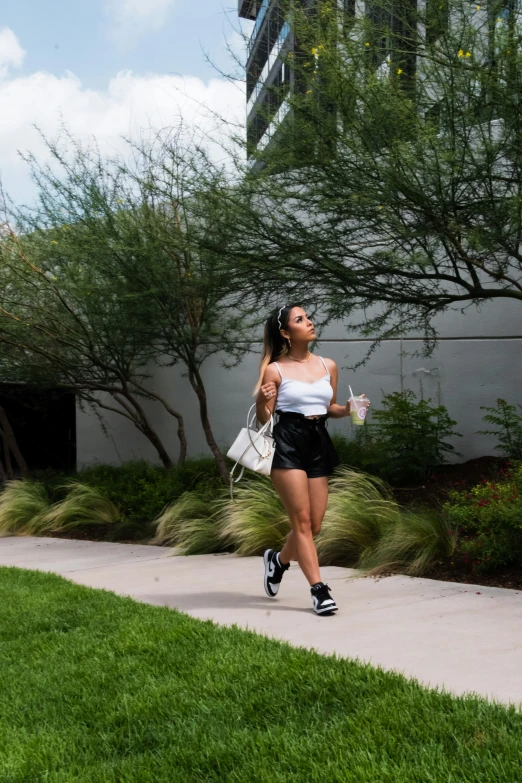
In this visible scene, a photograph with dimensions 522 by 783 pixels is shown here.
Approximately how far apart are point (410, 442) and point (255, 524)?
2589mm

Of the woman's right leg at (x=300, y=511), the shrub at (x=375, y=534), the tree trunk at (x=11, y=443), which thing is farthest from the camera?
the tree trunk at (x=11, y=443)

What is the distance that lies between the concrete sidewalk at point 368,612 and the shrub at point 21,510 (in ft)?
13.2

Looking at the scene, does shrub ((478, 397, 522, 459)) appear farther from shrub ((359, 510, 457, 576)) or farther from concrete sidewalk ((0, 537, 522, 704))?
concrete sidewalk ((0, 537, 522, 704))

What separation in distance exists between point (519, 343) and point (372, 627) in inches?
279

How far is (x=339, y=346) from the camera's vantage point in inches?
558

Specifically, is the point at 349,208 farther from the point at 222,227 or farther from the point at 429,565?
the point at 429,565

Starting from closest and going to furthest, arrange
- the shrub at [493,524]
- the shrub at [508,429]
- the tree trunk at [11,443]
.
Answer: the shrub at [493,524], the shrub at [508,429], the tree trunk at [11,443]

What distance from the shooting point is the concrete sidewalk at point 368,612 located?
4.71m

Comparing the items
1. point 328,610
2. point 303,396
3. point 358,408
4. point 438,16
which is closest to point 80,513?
point 303,396

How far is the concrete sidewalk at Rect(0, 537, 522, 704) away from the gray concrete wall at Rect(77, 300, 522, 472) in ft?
14.6

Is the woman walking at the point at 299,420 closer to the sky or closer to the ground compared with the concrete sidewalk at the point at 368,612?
closer to the sky

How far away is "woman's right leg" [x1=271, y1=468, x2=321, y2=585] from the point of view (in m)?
6.27

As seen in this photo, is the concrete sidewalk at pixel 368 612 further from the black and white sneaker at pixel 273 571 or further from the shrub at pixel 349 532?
the shrub at pixel 349 532

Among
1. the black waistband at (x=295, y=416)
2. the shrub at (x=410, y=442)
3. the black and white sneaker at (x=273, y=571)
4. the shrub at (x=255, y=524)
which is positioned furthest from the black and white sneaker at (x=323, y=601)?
the shrub at (x=410, y=442)
